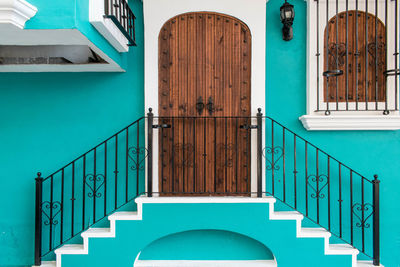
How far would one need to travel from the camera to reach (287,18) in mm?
3475

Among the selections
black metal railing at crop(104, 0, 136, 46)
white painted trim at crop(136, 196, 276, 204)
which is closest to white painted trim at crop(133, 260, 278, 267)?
white painted trim at crop(136, 196, 276, 204)

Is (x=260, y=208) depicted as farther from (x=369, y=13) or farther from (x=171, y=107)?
(x=369, y=13)

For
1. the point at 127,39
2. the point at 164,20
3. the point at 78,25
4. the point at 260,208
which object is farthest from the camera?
the point at 164,20

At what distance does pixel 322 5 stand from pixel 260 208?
276 cm

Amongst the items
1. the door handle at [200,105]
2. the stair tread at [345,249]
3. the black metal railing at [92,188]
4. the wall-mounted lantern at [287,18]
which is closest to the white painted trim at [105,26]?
the black metal railing at [92,188]

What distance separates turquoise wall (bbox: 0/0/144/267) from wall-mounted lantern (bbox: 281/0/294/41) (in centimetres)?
186

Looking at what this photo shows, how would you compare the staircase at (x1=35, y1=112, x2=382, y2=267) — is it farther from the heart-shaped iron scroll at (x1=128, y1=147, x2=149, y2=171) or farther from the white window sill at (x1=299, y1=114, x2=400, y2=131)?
the white window sill at (x1=299, y1=114, x2=400, y2=131)

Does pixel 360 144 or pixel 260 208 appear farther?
pixel 360 144

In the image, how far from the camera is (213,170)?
3.63 metres

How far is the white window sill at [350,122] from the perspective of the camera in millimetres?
3420

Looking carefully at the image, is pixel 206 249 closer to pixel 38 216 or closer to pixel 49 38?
pixel 38 216

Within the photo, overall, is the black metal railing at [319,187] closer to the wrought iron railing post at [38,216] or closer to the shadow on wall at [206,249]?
the shadow on wall at [206,249]

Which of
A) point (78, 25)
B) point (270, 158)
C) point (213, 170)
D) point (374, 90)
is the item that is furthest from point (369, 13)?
point (78, 25)

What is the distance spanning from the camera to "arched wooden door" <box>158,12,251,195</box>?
3607 mm
